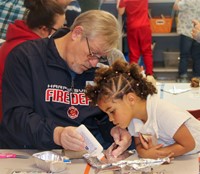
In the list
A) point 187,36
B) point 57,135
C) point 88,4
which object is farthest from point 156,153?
point 187,36

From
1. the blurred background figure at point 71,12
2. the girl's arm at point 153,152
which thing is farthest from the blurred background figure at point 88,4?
the girl's arm at point 153,152

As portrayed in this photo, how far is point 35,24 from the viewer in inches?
85.0

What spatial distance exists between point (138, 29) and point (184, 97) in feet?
7.96

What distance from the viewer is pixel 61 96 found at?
5.23 ft

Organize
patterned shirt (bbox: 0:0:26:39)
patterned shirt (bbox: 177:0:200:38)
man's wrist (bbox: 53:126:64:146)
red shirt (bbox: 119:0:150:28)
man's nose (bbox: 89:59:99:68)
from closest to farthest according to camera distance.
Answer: man's wrist (bbox: 53:126:64:146), man's nose (bbox: 89:59:99:68), patterned shirt (bbox: 0:0:26:39), patterned shirt (bbox: 177:0:200:38), red shirt (bbox: 119:0:150:28)

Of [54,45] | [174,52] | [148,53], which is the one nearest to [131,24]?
[148,53]

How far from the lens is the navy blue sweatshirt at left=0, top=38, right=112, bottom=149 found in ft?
4.94

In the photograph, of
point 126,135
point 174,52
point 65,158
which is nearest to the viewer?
point 65,158

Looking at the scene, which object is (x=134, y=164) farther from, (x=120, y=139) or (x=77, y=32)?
(x=77, y=32)

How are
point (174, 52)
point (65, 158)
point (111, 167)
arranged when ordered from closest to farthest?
1. point (111, 167)
2. point (65, 158)
3. point (174, 52)

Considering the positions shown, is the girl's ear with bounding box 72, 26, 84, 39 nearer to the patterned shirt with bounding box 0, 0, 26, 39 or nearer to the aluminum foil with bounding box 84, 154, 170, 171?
the aluminum foil with bounding box 84, 154, 170, 171

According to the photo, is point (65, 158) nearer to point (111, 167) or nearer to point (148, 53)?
point (111, 167)

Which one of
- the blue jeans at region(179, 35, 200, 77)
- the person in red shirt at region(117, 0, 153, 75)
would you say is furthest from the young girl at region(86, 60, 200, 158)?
the blue jeans at region(179, 35, 200, 77)

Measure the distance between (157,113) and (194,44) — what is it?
3.66 metres
